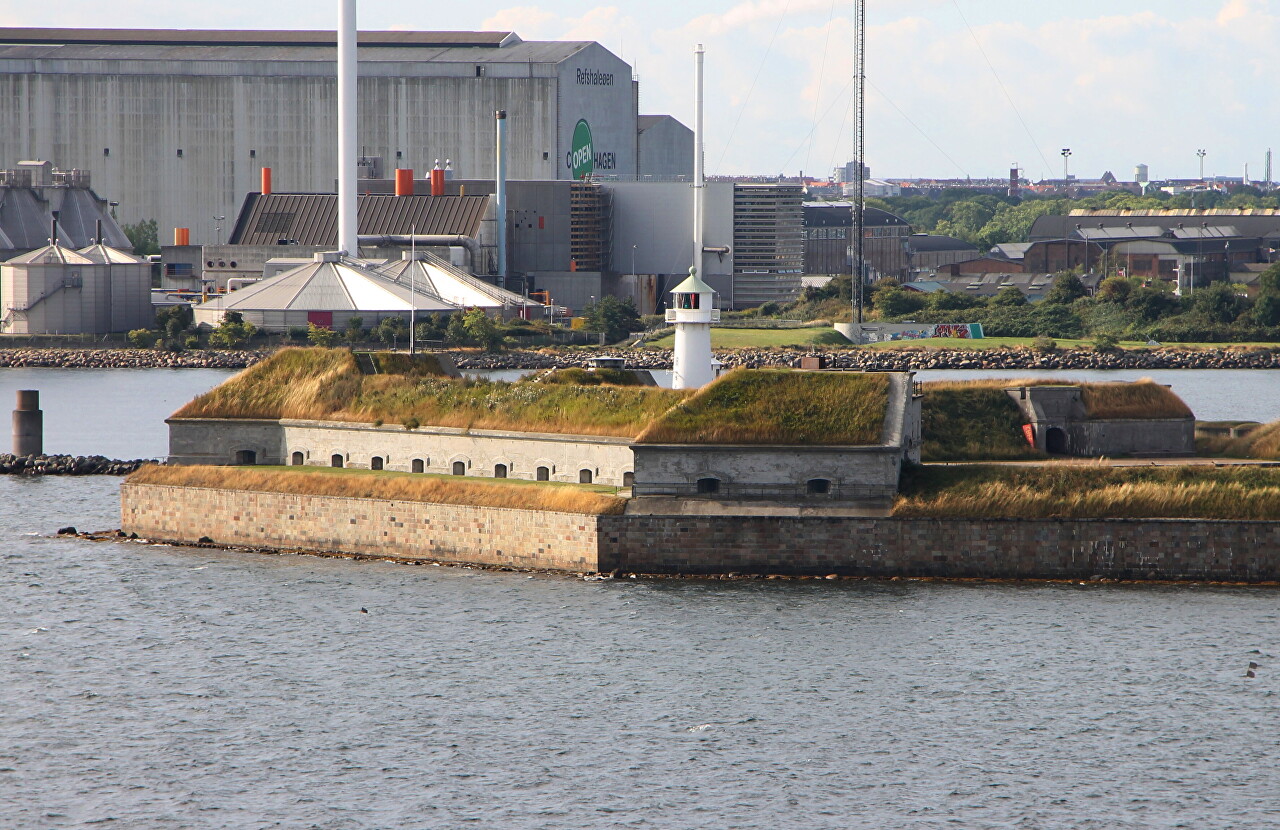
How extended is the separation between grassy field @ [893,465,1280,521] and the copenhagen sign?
128m

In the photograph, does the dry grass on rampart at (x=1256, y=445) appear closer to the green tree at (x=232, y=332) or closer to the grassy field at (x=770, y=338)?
the grassy field at (x=770, y=338)

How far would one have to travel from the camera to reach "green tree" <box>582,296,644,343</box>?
137000 mm

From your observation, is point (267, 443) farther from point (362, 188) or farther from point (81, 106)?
point (81, 106)

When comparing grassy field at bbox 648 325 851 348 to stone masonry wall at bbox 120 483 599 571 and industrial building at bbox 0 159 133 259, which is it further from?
stone masonry wall at bbox 120 483 599 571

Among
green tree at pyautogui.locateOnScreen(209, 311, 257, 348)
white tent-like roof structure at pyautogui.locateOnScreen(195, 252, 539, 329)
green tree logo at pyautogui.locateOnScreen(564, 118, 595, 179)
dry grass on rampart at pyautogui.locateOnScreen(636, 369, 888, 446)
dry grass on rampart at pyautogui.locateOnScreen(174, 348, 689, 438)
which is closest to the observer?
dry grass on rampart at pyautogui.locateOnScreen(636, 369, 888, 446)

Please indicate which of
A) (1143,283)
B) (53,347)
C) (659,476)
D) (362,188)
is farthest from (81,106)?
(659,476)

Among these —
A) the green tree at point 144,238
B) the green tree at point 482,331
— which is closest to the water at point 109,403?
the green tree at point 482,331

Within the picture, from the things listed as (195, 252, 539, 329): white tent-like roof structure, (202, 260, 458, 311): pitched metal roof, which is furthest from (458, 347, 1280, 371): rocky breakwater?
(202, 260, 458, 311): pitched metal roof

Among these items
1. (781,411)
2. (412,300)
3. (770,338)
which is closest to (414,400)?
(781,411)

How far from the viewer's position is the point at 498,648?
39.6m

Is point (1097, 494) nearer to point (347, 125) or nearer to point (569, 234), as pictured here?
point (347, 125)

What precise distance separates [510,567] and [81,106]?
139627mm

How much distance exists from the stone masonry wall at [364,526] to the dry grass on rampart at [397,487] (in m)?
0.22

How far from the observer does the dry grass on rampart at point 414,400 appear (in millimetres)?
48688
